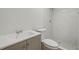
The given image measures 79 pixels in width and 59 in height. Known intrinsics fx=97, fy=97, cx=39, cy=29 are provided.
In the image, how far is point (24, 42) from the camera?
121cm

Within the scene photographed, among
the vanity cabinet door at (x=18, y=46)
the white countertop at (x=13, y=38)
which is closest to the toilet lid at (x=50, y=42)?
the white countertop at (x=13, y=38)

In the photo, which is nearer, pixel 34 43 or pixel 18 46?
pixel 18 46

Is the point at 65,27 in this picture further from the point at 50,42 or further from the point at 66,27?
the point at 50,42

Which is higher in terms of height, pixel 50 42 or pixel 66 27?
pixel 66 27

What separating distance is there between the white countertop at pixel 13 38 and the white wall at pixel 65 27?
27cm

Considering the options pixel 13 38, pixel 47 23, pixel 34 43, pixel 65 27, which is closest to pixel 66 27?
pixel 65 27

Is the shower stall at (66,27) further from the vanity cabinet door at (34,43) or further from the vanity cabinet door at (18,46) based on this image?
the vanity cabinet door at (18,46)

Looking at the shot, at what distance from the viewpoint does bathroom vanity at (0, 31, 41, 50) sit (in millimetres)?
1119

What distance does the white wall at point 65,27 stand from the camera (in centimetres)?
120

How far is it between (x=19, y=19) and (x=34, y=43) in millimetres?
362

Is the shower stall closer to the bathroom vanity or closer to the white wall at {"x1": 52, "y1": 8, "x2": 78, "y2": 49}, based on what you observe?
the white wall at {"x1": 52, "y1": 8, "x2": 78, "y2": 49}
